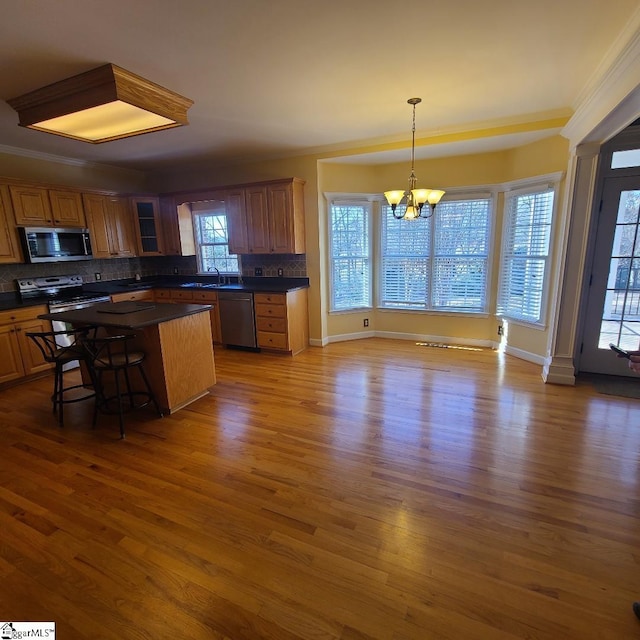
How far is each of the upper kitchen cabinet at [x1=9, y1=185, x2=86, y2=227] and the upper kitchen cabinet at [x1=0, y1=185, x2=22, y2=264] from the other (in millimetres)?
55

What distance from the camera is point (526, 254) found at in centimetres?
428

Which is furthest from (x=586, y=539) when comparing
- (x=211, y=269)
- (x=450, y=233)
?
(x=211, y=269)

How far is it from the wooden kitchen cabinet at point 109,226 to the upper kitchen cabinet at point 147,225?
0.10m

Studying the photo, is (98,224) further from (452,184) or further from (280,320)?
(452,184)

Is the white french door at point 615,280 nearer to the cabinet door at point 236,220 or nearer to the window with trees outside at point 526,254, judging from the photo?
the window with trees outside at point 526,254

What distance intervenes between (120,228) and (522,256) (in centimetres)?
573

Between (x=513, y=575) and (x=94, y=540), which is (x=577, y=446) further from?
(x=94, y=540)

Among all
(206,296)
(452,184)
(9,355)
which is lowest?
(9,355)

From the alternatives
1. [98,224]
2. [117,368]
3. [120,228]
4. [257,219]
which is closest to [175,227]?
[120,228]

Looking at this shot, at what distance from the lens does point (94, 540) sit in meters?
1.80

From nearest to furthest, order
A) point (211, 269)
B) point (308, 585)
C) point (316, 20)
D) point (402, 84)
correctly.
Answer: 1. point (308, 585)
2. point (316, 20)
3. point (402, 84)
4. point (211, 269)

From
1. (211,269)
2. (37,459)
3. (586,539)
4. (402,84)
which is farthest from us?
(211,269)

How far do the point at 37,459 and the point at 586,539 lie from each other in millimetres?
3540

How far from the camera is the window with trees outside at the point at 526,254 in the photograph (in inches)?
159
